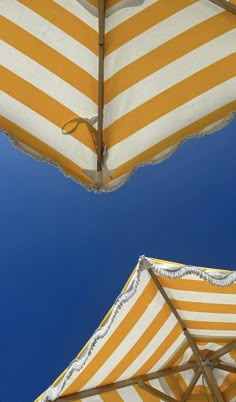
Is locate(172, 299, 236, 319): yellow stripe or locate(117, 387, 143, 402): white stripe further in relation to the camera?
locate(117, 387, 143, 402): white stripe

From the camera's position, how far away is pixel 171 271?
130 inches

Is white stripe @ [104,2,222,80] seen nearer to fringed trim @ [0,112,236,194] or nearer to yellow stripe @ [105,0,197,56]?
yellow stripe @ [105,0,197,56]

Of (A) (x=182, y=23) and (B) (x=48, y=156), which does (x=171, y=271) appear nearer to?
(B) (x=48, y=156)

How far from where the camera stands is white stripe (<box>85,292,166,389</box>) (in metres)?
4.07

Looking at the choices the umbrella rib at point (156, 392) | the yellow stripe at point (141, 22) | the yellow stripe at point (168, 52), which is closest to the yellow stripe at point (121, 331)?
the umbrella rib at point (156, 392)

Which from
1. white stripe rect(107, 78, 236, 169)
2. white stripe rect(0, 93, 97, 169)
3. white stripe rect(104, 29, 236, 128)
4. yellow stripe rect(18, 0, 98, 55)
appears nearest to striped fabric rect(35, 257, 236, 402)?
white stripe rect(107, 78, 236, 169)

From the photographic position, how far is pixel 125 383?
14.9 ft

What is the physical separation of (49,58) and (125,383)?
9.92 feet

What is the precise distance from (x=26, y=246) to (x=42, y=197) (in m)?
0.74

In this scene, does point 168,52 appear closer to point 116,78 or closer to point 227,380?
point 116,78

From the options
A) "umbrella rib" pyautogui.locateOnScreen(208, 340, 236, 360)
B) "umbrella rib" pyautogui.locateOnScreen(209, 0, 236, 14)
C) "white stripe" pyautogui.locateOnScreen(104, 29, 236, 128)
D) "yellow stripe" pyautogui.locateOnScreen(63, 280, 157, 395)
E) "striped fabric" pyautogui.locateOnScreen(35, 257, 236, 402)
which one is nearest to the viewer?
"umbrella rib" pyautogui.locateOnScreen(209, 0, 236, 14)

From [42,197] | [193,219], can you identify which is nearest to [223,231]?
[193,219]

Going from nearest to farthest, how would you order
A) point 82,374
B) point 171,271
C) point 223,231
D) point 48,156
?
point 48,156
point 171,271
point 82,374
point 223,231

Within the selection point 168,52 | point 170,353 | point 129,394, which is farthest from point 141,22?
point 129,394
